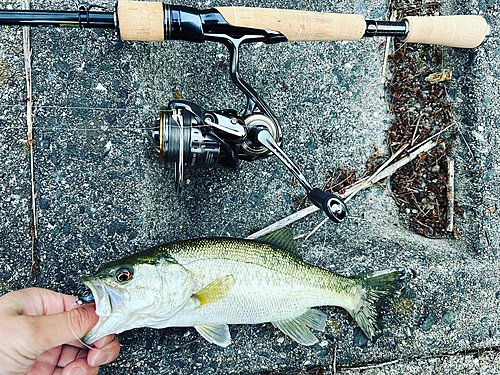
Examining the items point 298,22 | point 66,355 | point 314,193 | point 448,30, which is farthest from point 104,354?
point 448,30

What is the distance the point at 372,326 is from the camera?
258 centimetres

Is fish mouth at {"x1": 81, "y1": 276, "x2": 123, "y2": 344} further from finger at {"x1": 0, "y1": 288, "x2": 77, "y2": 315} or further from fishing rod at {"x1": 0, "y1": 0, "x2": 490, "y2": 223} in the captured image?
fishing rod at {"x1": 0, "y1": 0, "x2": 490, "y2": 223}

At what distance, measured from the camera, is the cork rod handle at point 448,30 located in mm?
2459

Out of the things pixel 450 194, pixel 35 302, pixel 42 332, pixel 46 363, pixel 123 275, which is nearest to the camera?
pixel 42 332

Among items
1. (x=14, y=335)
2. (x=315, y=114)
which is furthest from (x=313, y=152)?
(x=14, y=335)

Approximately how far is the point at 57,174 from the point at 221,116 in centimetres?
97

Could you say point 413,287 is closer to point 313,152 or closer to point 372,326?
point 372,326

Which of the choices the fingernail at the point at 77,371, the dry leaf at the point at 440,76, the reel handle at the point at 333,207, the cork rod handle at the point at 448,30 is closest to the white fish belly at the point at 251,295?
the reel handle at the point at 333,207

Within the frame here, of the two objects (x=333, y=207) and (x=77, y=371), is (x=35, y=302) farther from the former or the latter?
(x=333, y=207)

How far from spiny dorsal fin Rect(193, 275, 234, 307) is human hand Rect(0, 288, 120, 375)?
498 millimetres

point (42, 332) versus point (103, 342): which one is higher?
point (42, 332)

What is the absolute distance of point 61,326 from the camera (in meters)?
1.85

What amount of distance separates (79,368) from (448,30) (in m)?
2.80

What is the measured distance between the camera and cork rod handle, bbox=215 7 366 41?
6.94ft
